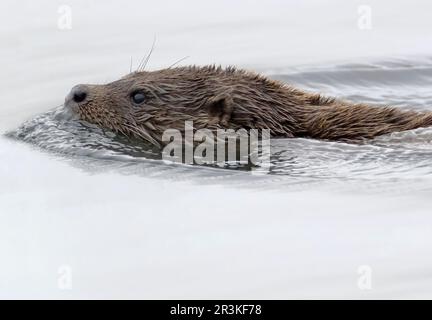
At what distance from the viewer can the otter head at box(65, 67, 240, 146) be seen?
9883 millimetres

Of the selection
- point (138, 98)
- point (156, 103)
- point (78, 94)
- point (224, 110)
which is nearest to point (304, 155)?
point (224, 110)

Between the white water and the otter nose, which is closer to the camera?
the white water

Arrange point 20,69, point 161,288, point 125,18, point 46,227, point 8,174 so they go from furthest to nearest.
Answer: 1. point 125,18
2. point 20,69
3. point 8,174
4. point 46,227
5. point 161,288

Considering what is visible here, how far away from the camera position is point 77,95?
10.2 metres

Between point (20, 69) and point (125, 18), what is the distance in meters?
2.13

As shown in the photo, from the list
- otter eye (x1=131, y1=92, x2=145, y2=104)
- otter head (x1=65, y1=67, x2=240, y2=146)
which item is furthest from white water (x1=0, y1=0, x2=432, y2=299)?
otter eye (x1=131, y1=92, x2=145, y2=104)

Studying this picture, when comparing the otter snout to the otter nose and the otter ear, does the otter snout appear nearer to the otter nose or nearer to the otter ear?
the otter nose

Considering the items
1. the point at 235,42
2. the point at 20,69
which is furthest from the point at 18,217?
the point at 235,42

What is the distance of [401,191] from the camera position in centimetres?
881

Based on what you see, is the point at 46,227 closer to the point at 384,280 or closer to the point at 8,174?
the point at 8,174

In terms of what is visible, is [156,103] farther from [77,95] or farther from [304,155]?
[304,155]

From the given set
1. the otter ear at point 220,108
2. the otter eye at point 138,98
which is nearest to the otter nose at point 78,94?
the otter eye at point 138,98

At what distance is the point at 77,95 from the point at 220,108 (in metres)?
1.41

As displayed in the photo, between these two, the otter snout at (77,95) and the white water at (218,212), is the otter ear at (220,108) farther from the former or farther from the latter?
the otter snout at (77,95)
